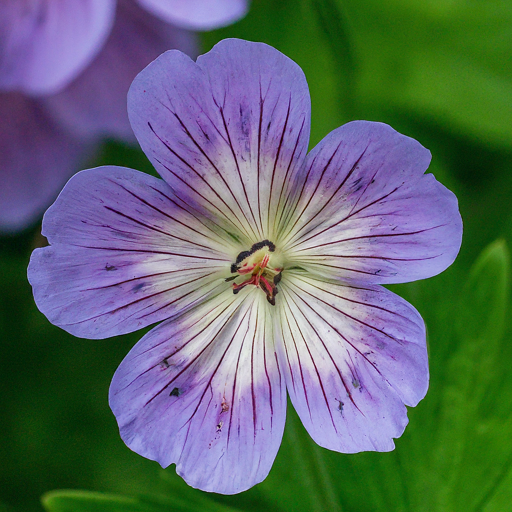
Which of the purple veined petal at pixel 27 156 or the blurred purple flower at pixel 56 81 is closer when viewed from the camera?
the blurred purple flower at pixel 56 81

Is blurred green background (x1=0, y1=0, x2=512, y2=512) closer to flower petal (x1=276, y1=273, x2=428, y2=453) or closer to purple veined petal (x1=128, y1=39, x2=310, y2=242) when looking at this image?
flower petal (x1=276, y1=273, x2=428, y2=453)

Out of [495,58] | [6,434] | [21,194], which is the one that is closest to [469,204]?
[495,58]

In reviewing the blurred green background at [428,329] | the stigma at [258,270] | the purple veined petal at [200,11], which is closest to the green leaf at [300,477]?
the blurred green background at [428,329]

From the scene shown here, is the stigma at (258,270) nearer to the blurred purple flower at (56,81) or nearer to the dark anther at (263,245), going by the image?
the dark anther at (263,245)

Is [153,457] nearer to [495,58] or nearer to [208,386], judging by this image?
[208,386]

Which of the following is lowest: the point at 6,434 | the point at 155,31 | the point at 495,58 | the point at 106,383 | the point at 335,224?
the point at 6,434

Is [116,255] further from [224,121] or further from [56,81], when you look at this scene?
[56,81]

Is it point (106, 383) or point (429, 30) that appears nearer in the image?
point (106, 383)
